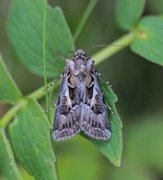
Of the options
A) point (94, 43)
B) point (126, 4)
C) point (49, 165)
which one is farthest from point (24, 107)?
point (94, 43)

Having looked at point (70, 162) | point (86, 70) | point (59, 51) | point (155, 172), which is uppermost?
point (59, 51)

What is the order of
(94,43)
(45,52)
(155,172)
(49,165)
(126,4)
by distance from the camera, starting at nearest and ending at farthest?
1. (49,165)
2. (45,52)
3. (126,4)
4. (155,172)
5. (94,43)

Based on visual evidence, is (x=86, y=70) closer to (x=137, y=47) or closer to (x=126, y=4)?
(x=137, y=47)

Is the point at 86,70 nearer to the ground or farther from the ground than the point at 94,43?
farther from the ground

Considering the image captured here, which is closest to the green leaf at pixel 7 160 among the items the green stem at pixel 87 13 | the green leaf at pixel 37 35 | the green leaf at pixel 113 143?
the green leaf at pixel 113 143

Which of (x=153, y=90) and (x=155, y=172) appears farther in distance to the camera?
(x=153, y=90)

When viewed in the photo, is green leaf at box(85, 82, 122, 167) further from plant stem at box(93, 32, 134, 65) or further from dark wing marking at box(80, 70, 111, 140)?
plant stem at box(93, 32, 134, 65)

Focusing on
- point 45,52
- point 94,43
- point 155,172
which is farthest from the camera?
point 94,43

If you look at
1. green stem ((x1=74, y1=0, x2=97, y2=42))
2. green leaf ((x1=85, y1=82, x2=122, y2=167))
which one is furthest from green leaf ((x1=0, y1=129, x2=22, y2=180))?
green stem ((x1=74, y1=0, x2=97, y2=42))
